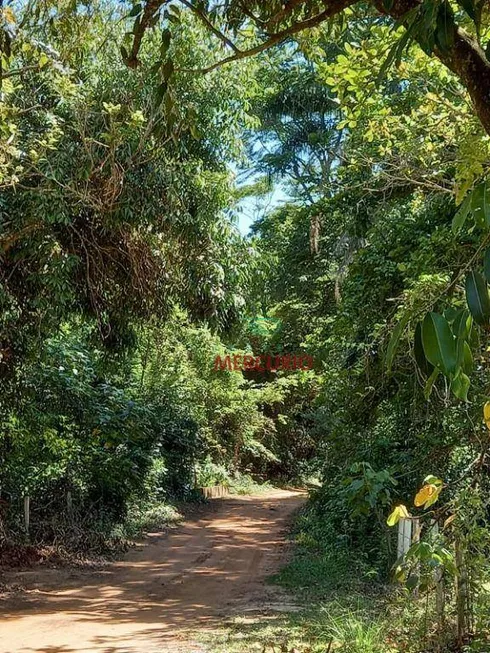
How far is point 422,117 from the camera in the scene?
5629 mm

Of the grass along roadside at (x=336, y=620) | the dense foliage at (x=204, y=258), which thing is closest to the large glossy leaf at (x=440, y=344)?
the dense foliage at (x=204, y=258)

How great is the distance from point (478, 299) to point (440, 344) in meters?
0.12

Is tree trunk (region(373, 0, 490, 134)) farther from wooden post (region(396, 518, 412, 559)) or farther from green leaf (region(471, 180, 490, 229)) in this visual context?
wooden post (region(396, 518, 412, 559))

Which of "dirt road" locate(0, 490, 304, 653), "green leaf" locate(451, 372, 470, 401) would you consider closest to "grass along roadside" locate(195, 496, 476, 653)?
"dirt road" locate(0, 490, 304, 653)

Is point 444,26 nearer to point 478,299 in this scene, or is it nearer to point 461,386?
point 478,299

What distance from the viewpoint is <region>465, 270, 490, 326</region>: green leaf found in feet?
3.73

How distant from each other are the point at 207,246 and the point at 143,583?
3.96 m

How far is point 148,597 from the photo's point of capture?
6.95m

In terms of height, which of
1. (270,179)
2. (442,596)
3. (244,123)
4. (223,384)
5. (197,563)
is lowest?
(197,563)

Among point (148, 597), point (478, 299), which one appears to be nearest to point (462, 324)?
point (478, 299)

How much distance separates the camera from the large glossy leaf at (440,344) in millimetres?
1088

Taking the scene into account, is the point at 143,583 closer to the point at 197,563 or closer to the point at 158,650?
the point at 197,563

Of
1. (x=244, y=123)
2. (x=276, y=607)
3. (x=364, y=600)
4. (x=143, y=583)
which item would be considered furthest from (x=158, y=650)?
(x=244, y=123)

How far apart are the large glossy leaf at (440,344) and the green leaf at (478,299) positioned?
59 millimetres
